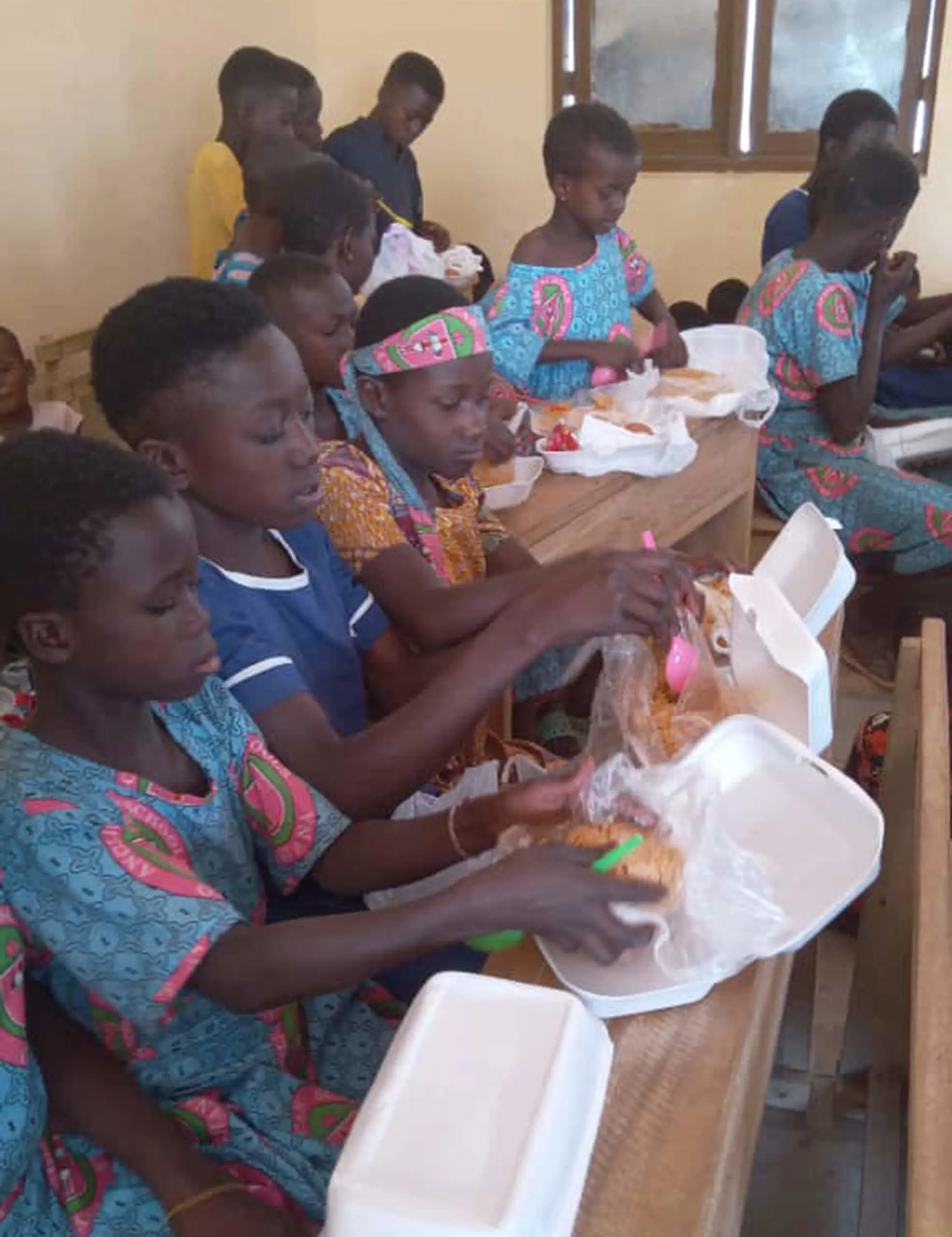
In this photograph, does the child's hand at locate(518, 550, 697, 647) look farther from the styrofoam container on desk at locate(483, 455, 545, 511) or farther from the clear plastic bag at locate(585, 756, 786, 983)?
the styrofoam container on desk at locate(483, 455, 545, 511)

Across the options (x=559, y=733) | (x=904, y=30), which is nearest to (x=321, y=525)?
(x=559, y=733)

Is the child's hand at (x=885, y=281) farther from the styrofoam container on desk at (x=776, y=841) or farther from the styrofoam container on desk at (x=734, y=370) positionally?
the styrofoam container on desk at (x=776, y=841)

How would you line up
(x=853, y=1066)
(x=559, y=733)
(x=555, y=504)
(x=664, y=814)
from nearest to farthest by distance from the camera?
(x=664, y=814) < (x=853, y=1066) < (x=555, y=504) < (x=559, y=733)

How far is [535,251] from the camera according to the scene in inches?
107

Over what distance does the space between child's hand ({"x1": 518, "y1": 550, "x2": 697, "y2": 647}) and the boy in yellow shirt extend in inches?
99.6

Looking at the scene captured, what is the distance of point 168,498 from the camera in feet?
3.29

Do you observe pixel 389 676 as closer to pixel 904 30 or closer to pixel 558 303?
pixel 558 303

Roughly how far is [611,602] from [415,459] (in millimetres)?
590

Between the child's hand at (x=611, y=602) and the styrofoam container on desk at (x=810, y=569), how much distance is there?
199 mm

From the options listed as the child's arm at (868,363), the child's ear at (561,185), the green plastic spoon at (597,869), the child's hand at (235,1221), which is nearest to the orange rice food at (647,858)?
the green plastic spoon at (597,869)

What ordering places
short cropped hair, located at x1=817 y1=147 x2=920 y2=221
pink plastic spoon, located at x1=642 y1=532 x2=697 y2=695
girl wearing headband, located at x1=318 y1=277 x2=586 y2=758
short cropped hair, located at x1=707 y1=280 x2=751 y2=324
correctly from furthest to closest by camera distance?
short cropped hair, located at x1=707 y1=280 x2=751 y2=324, short cropped hair, located at x1=817 y1=147 x2=920 y2=221, girl wearing headband, located at x1=318 y1=277 x2=586 y2=758, pink plastic spoon, located at x1=642 y1=532 x2=697 y2=695

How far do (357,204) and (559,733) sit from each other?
1130 millimetres

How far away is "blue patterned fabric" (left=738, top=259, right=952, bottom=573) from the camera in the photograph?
288 centimetres

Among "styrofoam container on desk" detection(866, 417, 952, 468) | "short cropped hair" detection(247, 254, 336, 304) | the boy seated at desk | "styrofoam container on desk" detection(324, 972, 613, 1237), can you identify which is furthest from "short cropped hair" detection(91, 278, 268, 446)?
"styrofoam container on desk" detection(866, 417, 952, 468)
